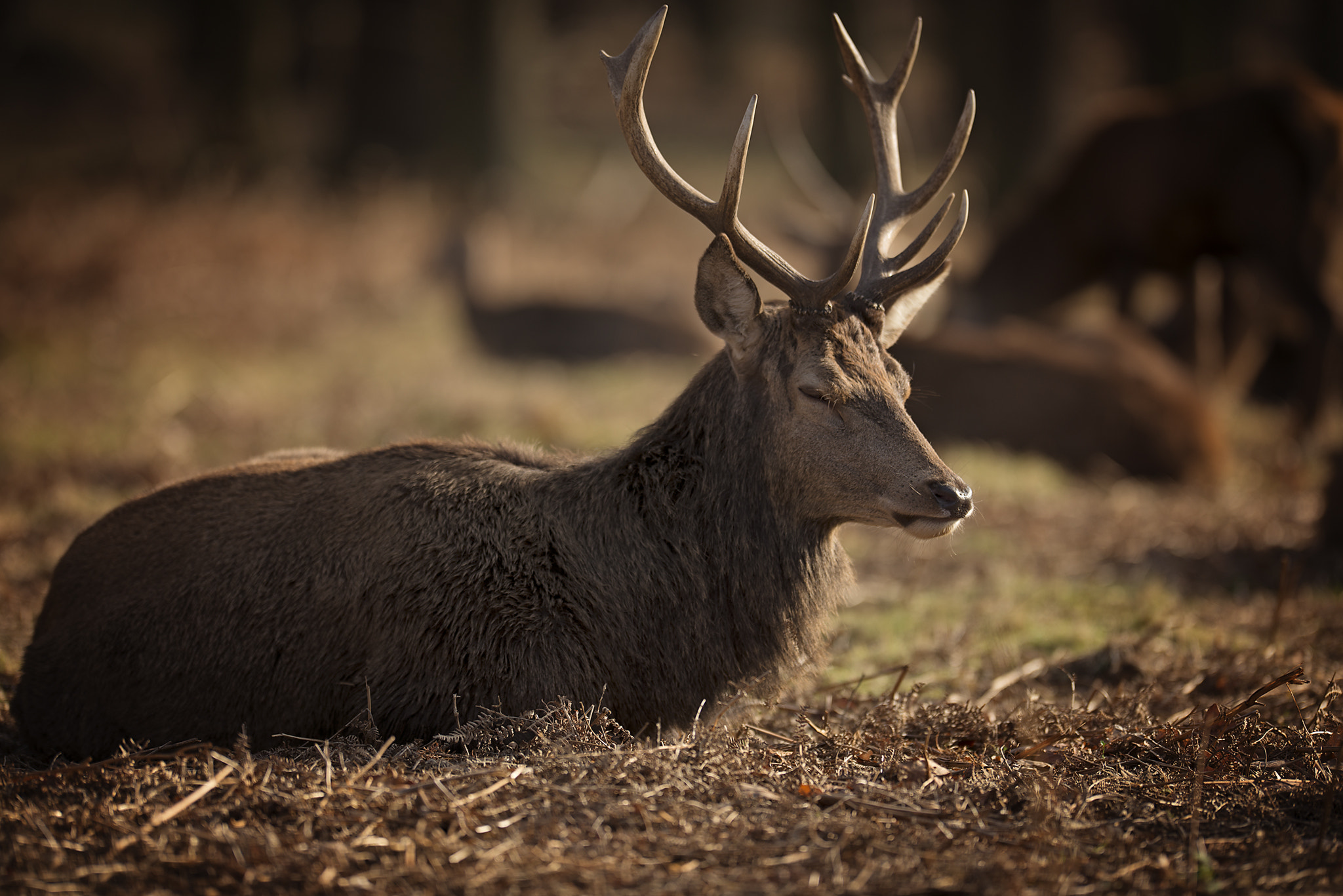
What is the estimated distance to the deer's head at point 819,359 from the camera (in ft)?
12.5

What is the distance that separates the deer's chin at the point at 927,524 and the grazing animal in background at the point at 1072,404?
15.5 feet

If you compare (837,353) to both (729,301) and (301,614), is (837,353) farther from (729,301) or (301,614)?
(301,614)

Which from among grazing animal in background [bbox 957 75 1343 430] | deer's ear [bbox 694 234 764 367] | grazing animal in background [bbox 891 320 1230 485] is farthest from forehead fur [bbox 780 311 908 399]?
grazing animal in background [bbox 957 75 1343 430]

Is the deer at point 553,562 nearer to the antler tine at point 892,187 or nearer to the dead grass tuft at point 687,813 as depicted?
the antler tine at point 892,187

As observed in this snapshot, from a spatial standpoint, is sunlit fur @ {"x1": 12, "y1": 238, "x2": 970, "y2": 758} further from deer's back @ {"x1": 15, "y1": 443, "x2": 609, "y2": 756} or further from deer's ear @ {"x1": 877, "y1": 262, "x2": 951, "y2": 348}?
deer's ear @ {"x1": 877, "y1": 262, "x2": 951, "y2": 348}

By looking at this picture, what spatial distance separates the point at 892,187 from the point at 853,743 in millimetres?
2482

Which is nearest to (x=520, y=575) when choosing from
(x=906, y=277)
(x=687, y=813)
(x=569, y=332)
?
(x=687, y=813)

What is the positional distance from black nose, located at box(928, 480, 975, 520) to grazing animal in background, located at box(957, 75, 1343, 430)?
7.92 meters

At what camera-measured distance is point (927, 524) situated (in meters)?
3.78

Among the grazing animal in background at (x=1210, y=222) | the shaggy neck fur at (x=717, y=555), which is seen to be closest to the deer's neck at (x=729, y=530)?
the shaggy neck fur at (x=717, y=555)

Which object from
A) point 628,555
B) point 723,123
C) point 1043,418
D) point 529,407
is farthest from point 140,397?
point 723,123

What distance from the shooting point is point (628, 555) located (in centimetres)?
397

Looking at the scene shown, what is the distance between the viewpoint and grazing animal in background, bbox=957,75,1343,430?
9938 mm

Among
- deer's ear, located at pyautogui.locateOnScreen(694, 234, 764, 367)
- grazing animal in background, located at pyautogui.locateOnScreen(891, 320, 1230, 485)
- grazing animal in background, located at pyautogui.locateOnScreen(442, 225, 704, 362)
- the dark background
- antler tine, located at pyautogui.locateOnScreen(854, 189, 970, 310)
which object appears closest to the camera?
deer's ear, located at pyautogui.locateOnScreen(694, 234, 764, 367)
